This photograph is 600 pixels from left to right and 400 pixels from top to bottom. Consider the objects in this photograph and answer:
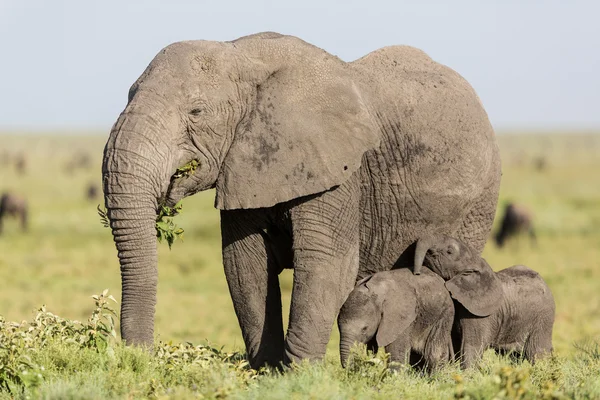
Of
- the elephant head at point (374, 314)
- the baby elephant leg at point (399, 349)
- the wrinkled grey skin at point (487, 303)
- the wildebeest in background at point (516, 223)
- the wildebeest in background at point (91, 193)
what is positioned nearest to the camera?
the elephant head at point (374, 314)

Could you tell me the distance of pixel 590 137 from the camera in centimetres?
→ 15525

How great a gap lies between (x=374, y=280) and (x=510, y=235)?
867 inches

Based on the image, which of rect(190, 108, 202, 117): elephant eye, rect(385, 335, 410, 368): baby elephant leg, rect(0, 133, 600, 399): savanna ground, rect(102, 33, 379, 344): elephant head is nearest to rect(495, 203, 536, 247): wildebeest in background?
rect(0, 133, 600, 399): savanna ground

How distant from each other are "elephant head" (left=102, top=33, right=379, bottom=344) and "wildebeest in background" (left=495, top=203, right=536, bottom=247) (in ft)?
72.3

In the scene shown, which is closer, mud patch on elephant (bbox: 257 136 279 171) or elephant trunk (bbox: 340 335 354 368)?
mud patch on elephant (bbox: 257 136 279 171)

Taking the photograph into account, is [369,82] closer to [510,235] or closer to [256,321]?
[256,321]

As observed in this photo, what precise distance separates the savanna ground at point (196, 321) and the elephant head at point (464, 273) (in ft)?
1.73

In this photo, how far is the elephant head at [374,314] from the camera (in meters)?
7.94

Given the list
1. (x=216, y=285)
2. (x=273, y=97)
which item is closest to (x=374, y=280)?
(x=273, y=97)

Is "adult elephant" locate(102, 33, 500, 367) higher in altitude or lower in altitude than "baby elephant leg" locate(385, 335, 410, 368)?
higher

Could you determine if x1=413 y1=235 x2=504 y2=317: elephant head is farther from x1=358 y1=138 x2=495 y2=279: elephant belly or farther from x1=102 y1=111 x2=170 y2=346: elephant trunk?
x1=102 y1=111 x2=170 y2=346: elephant trunk

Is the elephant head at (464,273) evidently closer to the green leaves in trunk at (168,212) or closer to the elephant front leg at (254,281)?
the elephant front leg at (254,281)

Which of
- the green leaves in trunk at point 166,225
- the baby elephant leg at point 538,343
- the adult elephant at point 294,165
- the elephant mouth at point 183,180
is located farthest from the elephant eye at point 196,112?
the baby elephant leg at point 538,343

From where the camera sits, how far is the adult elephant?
6.96 m
